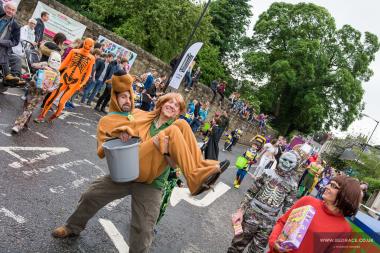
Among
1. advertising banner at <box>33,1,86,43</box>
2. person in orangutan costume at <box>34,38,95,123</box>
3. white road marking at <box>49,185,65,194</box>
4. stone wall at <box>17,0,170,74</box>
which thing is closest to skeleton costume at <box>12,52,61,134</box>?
person in orangutan costume at <box>34,38,95,123</box>

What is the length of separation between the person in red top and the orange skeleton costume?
938mm

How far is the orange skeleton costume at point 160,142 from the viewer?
3.59m

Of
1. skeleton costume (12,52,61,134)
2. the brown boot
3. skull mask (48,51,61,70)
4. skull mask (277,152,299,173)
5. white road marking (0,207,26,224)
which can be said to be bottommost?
white road marking (0,207,26,224)

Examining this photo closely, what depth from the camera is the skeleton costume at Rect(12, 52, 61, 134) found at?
7594 millimetres

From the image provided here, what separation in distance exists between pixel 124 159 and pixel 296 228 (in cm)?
162

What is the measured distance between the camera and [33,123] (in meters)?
8.80

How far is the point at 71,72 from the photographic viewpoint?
29.8 ft

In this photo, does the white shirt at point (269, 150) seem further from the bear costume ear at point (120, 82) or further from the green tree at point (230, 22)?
the green tree at point (230, 22)

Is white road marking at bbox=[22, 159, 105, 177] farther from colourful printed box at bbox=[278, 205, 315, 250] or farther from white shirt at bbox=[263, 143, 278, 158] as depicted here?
white shirt at bbox=[263, 143, 278, 158]

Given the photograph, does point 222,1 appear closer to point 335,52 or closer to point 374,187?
point 335,52

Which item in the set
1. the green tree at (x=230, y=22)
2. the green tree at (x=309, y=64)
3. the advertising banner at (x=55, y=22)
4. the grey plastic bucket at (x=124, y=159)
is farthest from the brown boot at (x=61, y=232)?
the green tree at (x=230, y=22)

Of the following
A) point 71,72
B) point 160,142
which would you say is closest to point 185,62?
point 71,72

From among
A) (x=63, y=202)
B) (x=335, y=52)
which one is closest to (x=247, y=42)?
(x=335, y=52)

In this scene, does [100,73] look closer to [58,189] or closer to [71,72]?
[71,72]
